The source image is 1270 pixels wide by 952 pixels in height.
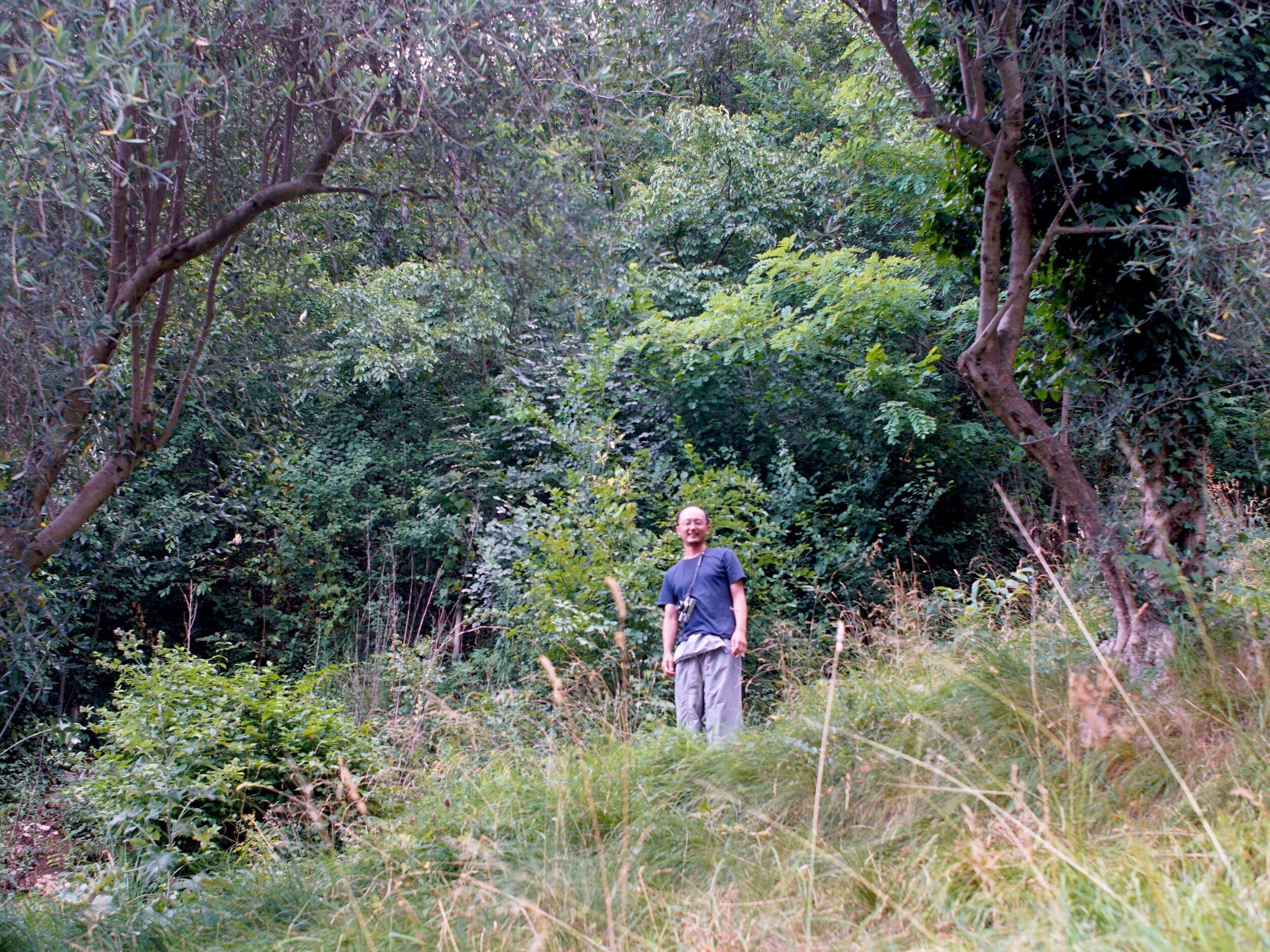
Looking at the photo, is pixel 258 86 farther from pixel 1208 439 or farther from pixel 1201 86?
pixel 1208 439

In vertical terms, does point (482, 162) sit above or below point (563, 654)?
above

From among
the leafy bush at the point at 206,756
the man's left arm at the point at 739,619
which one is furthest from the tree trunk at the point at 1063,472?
the leafy bush at the point at 206,756

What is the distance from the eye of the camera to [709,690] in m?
5.31

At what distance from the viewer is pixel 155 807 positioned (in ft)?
16.5

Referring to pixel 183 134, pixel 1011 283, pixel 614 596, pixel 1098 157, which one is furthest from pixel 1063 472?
pixel 183 134

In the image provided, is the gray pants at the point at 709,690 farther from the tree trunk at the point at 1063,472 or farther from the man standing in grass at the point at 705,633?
the tree trunk at the point at 1063,472

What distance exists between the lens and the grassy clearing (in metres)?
2.40

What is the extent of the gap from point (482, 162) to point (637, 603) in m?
4.26

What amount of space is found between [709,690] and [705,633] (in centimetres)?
32

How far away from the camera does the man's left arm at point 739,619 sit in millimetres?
5250

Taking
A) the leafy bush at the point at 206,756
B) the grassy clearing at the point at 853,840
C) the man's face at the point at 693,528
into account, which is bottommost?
the leafy bush at the point at 206,756

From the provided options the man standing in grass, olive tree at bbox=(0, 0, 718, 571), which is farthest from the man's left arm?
olive tree at bbox=(0, 0, 718, 571)

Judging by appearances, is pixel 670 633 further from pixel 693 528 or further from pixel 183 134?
pixel 183 134

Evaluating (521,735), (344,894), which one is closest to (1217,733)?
(344,894)
